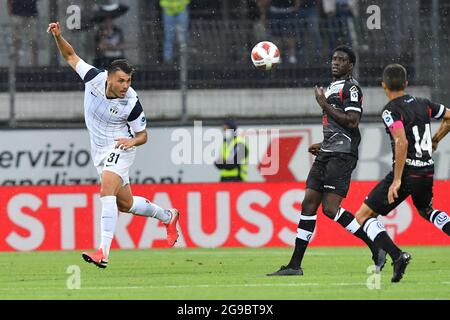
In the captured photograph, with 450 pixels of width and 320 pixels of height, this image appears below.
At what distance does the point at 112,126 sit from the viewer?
12.2 m

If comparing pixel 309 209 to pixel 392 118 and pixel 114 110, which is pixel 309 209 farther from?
pixel 114 110

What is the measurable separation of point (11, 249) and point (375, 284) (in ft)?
26.3

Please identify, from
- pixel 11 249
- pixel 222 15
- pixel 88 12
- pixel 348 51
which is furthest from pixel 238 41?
pixel 348 51

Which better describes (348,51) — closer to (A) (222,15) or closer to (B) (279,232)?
(B) (279,232)

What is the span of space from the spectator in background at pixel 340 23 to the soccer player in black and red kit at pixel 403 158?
796 cm

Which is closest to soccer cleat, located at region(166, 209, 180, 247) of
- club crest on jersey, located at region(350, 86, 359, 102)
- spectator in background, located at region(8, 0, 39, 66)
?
club crest on jersey, located at region(350, 86, 359, 102)

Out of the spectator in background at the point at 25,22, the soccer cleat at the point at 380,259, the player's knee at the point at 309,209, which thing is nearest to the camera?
the player's knee at the point at 309,209

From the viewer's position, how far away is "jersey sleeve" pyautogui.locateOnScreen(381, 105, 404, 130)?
10.3 meters

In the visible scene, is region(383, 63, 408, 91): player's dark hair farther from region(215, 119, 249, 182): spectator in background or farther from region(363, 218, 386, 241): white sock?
region(215, 119, 249, 182): spectator in background

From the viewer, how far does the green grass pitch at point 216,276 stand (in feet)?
30.7

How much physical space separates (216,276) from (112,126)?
6.44 ft

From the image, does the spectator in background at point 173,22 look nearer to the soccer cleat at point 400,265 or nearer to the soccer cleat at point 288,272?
the soccer cleat at point 288,272

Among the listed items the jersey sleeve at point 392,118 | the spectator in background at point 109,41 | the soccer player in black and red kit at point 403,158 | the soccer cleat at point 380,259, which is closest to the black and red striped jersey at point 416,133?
the soccer player in black and red kit at point 403,158

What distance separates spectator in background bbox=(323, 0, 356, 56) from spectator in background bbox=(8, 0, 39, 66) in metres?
4.62
